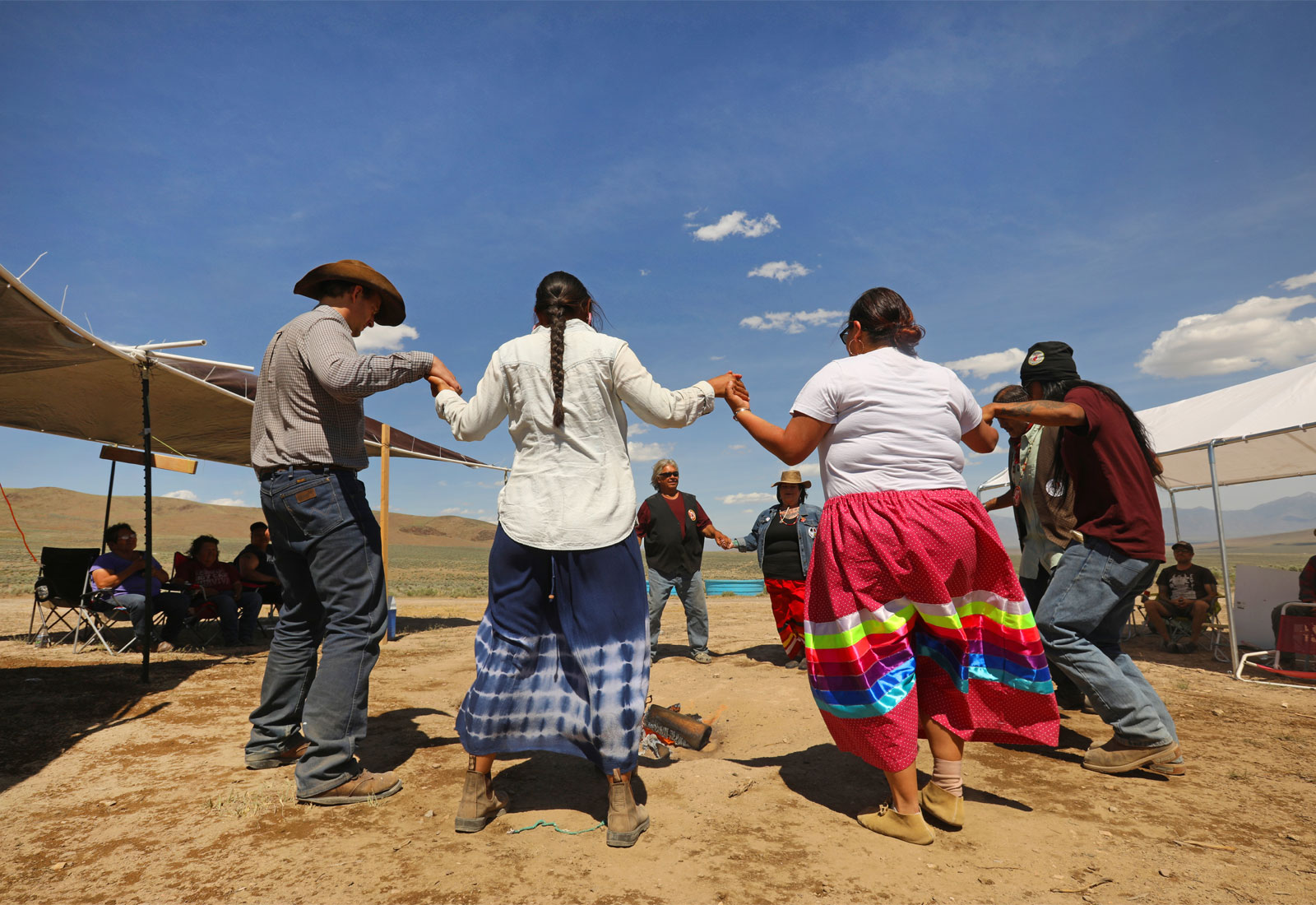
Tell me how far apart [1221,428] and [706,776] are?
22.6 ft

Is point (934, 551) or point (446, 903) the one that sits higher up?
point (934, 551)

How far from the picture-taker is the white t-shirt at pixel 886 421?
251 cm

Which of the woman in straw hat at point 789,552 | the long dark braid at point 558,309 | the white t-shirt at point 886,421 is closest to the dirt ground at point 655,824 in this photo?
the white t-shirt at point 886,421

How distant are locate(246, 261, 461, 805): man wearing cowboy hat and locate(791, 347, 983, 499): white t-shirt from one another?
5.06 feet

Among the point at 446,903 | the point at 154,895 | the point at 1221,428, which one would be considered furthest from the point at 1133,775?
the point at 1221,428

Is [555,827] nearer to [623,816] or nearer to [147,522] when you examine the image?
[623,816]

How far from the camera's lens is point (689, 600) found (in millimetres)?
7070

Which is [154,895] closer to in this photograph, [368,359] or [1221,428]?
[368,359]

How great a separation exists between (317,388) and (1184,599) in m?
9.69

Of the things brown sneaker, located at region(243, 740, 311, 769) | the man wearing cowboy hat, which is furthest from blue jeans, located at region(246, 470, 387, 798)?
brown sneaker, located at region(243, 740, 311, 769)

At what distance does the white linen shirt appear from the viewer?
8.12 ft

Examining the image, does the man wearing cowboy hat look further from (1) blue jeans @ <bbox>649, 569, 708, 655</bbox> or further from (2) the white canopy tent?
(2) the white canopy tent

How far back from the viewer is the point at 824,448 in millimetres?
2670

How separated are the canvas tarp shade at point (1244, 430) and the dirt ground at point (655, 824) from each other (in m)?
3.16
